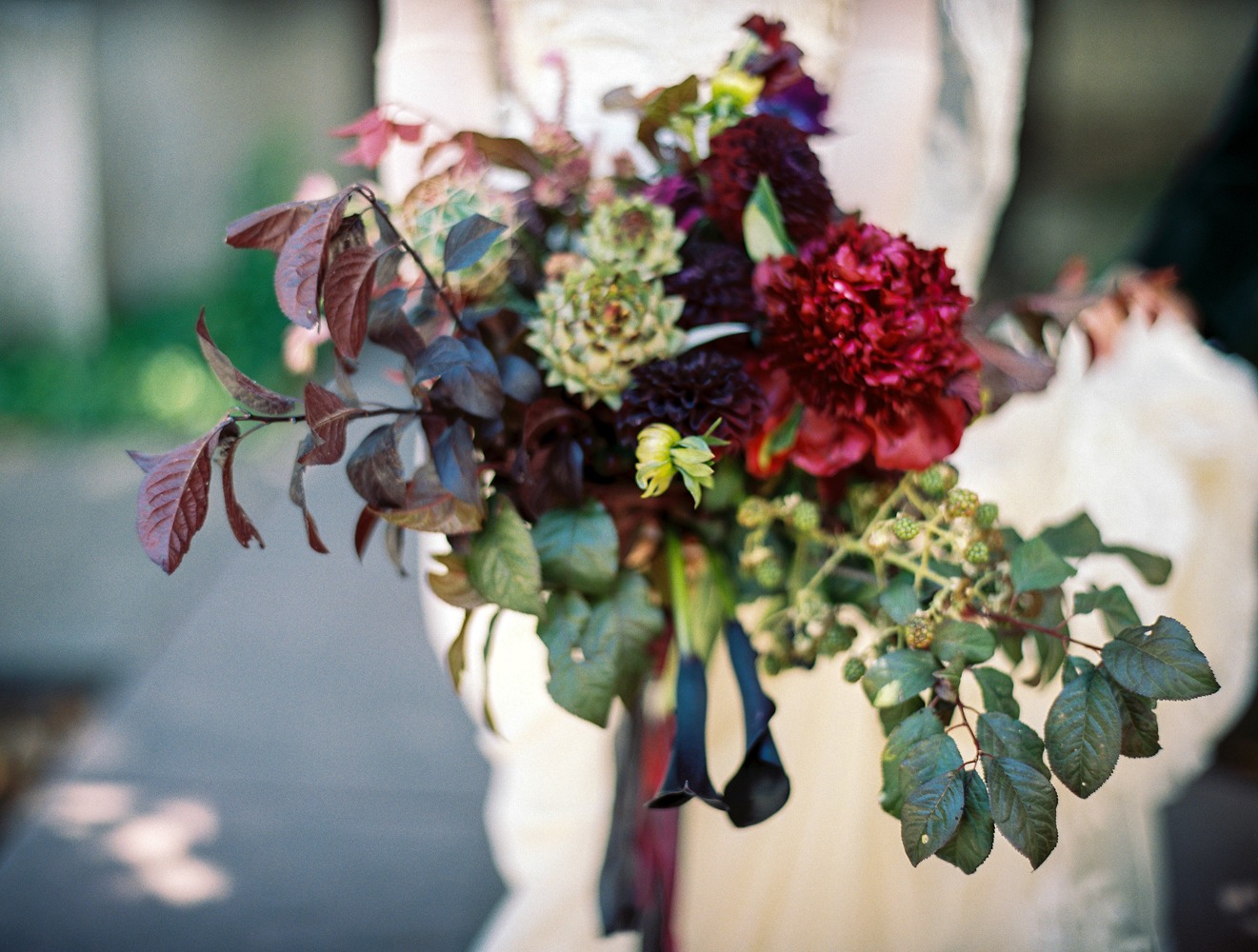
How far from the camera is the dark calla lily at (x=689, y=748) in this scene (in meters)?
0.63

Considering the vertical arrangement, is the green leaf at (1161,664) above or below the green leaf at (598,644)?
above

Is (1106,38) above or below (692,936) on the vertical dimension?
above

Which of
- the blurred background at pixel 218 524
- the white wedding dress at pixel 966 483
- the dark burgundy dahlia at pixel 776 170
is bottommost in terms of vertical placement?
the blurred background at pixel 218 524

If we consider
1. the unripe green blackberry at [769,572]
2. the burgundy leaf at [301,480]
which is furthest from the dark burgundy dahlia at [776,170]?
the burgundy leaf at [301,480]

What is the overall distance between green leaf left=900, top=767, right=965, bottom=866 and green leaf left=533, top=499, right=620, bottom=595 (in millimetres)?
235

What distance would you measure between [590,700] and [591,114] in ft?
2.51

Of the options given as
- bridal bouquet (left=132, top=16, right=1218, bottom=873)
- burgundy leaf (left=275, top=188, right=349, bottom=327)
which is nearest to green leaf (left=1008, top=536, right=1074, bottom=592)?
bridal bouquet (left=132, top=16, right=1218, bottom=873)

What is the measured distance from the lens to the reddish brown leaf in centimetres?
A: 55

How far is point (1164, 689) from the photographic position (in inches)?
21.7

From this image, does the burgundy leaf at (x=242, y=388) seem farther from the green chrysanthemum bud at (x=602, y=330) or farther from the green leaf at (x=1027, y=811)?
the green leaf at (x=1027, y=811)

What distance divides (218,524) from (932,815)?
3.14 meters

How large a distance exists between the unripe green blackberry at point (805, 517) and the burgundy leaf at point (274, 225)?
0.37 metres

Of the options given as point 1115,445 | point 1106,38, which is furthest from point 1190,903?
point 1106,38

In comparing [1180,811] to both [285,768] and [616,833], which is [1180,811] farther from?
[285,768]
